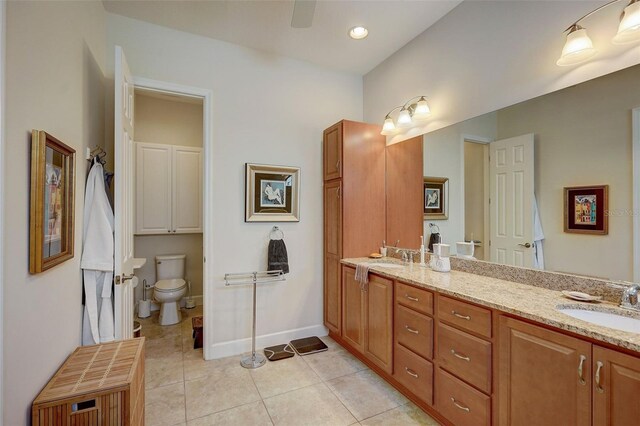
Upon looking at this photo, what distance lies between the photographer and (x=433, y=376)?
1.80 metres

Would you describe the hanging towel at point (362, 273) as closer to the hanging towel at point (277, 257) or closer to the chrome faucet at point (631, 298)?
the hanging towel at point (277, 257)

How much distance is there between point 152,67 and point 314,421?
301 cm

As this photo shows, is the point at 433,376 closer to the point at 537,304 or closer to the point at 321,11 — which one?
the point at 537,304

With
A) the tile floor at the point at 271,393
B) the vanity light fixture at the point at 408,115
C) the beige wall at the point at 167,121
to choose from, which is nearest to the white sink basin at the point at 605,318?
the tile floor at the point at 271,393

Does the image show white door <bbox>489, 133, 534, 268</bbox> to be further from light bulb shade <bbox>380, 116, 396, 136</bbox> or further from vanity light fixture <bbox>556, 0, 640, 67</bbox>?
light bulb shade <bbox>380, 116, 396, 136</bbox>

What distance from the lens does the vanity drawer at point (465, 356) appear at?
1.49 m

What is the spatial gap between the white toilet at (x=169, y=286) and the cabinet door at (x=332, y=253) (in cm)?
182

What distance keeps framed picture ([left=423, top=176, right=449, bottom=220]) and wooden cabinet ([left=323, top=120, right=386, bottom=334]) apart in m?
0.48

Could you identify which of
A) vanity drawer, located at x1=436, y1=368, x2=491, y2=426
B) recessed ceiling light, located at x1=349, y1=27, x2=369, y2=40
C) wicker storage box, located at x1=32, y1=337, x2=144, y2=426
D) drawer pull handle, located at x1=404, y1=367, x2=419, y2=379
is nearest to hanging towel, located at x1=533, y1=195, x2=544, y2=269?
vanity drawer, located at x1=436, y1=368, x2=491, y2=426

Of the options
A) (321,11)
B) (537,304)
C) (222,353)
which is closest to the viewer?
(537,304)

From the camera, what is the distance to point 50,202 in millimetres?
1288

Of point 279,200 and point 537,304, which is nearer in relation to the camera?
point 537,304

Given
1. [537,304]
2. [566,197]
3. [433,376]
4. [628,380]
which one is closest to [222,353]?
[433,376]

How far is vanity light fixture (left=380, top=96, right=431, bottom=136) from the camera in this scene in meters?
2.51
